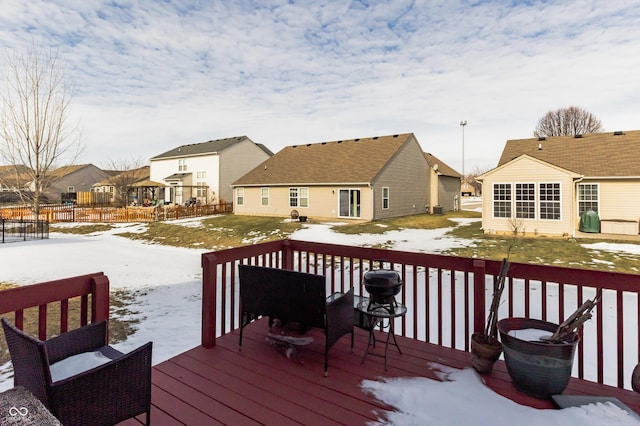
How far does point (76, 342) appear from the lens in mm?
2223

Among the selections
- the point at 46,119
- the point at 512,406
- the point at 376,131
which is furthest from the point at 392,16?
the point at 376,131

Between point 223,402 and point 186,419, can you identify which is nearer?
point 186,419

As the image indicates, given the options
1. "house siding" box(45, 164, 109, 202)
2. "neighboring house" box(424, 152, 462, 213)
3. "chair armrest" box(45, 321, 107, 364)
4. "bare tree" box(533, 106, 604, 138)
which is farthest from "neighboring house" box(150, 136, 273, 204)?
"bare tree" box(533, 106, 604, 138)

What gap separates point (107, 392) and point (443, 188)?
28.2m

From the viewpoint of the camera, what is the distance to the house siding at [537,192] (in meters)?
14.1

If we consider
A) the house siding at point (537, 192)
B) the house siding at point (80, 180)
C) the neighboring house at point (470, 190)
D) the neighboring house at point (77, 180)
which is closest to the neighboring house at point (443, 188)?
the house siding at point (537, 192)

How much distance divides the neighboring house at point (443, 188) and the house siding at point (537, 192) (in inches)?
374

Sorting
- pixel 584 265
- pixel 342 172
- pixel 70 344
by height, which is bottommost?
pixel 584 265

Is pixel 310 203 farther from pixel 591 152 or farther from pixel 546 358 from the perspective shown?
pixel 546 358

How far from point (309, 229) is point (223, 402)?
14.1 m

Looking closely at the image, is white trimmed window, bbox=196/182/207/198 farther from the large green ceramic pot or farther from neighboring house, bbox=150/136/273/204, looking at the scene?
the large green ceramic pot

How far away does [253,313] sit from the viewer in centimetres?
349

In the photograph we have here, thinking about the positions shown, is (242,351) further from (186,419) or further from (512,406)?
(512,406)

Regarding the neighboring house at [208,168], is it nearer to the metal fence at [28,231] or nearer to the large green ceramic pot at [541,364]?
the metal fence at [28,231]
